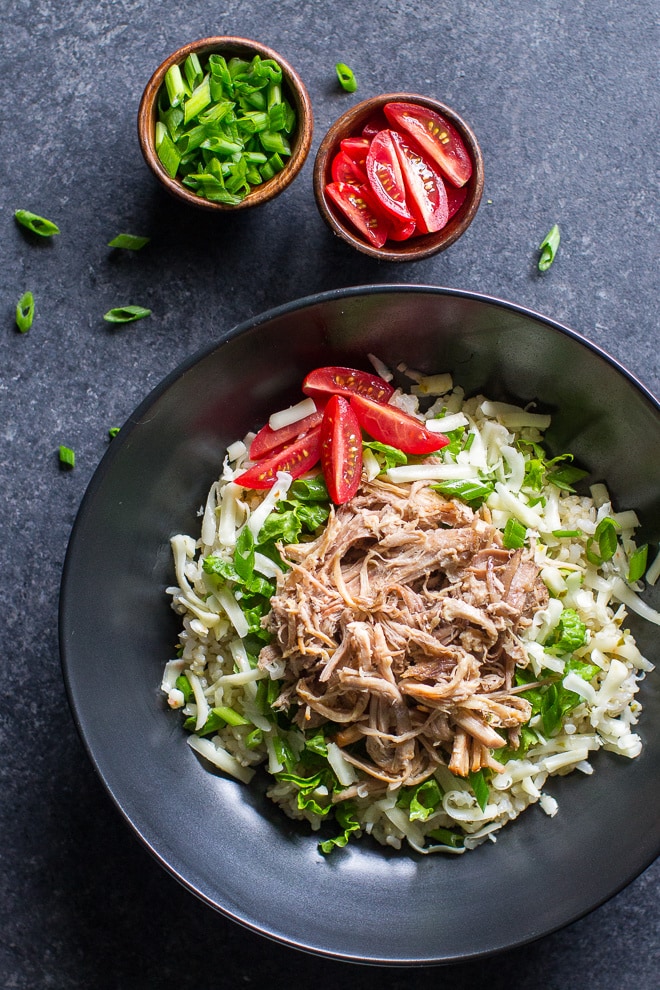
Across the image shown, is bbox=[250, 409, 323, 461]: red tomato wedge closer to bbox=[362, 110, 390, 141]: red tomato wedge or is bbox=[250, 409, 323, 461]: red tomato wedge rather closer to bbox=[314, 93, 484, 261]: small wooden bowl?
bbox=[314, 93, 484, 261]: small wooden bowl

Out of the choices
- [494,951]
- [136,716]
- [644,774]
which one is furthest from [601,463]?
[136,716]

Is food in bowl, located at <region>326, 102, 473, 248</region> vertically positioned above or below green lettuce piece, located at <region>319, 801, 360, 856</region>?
above

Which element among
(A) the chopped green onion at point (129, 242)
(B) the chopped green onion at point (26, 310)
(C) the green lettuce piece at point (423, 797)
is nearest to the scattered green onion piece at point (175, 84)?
(A) the chopped green onion at point (129, 242)

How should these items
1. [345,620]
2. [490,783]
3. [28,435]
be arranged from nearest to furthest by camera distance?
[345,620], [490,783], [28,435]

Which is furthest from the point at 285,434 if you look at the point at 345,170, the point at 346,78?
the point at 346,78

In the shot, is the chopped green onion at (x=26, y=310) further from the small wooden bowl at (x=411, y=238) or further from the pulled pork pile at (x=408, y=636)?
the pulled pork pile at (x=408, y=636)

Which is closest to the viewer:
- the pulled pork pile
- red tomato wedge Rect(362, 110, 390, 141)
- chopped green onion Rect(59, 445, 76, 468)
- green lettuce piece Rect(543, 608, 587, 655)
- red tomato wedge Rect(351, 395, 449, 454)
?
the pulled pork pile

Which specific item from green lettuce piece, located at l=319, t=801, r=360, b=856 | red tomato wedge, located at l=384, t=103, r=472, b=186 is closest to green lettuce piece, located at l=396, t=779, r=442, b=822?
green lettuce piece, located at l=319, t=801, r=360, b=856

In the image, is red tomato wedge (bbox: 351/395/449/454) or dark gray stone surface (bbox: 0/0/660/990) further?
dark gray stone surface (bbox: 0/0/660/990)

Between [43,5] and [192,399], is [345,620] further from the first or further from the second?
[43,5]
